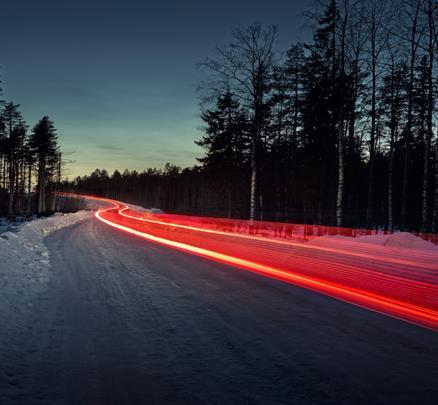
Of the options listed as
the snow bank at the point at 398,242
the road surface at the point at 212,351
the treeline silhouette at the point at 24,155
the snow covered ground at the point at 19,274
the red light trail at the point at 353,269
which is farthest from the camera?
the treeline silhouette at the point at 24,155

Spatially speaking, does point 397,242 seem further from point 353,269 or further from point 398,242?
point 353,269

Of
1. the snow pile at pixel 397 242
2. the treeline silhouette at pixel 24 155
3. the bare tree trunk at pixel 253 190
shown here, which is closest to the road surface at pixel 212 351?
the snow pile at pixel 397 242

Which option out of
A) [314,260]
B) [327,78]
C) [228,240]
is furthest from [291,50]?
[314,260]

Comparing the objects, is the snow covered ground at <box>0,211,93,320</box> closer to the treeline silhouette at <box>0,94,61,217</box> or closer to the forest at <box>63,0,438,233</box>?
the forest at <box>63,0,438,233</box>

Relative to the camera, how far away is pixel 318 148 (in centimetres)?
3316

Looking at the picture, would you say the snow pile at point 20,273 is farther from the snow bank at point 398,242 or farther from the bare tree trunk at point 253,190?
the bare tree trunk at point 253,190

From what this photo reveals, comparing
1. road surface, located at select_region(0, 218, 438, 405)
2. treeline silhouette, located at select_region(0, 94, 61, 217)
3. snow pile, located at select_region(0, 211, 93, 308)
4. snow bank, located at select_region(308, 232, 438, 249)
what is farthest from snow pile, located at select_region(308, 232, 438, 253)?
treeline silhouette, located at select_region(0, 94, 61, 217)

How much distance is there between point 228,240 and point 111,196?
601 ft

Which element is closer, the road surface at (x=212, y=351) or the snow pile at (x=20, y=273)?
the road surface at (x=212, y=351)

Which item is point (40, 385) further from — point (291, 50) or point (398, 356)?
point (291, 50)

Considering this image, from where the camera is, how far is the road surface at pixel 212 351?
3.76 meters

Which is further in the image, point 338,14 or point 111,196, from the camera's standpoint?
point 111,196

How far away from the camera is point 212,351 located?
16.1 ft

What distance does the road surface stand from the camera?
3.76 metres
